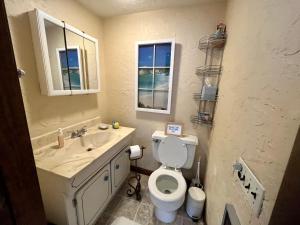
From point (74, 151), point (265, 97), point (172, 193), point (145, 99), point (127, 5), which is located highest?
point (127, 5)

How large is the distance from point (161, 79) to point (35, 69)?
123 centimetres

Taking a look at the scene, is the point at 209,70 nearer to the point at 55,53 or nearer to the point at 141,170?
the point at 55,53

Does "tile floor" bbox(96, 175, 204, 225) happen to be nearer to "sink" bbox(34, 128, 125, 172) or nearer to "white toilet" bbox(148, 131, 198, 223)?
"white toilet" bbox(148, 131, 198, 223)

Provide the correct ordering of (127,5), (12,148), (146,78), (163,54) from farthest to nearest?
1. (146,78)
2. (163,54)
3. (127,5)
4. (12,148)

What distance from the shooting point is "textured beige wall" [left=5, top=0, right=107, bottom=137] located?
0.97m

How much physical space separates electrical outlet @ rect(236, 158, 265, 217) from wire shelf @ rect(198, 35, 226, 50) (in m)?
1.15

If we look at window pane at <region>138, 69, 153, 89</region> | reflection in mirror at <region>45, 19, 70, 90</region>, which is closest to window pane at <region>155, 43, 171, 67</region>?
window pane at <region>138, 69, 153, 89</region>

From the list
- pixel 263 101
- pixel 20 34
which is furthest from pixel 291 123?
pixel 20 34

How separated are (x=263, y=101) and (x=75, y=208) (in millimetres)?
1408

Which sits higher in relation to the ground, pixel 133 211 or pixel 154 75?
pixel 154 75

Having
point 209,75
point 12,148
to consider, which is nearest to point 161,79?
point 209,75

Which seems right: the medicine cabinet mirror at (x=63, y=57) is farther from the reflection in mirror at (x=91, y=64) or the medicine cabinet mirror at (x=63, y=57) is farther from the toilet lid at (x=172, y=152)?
the toilet lid at (x=172, y=152)

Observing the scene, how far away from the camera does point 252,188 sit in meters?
0.55

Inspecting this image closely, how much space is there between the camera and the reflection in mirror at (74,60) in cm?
129
